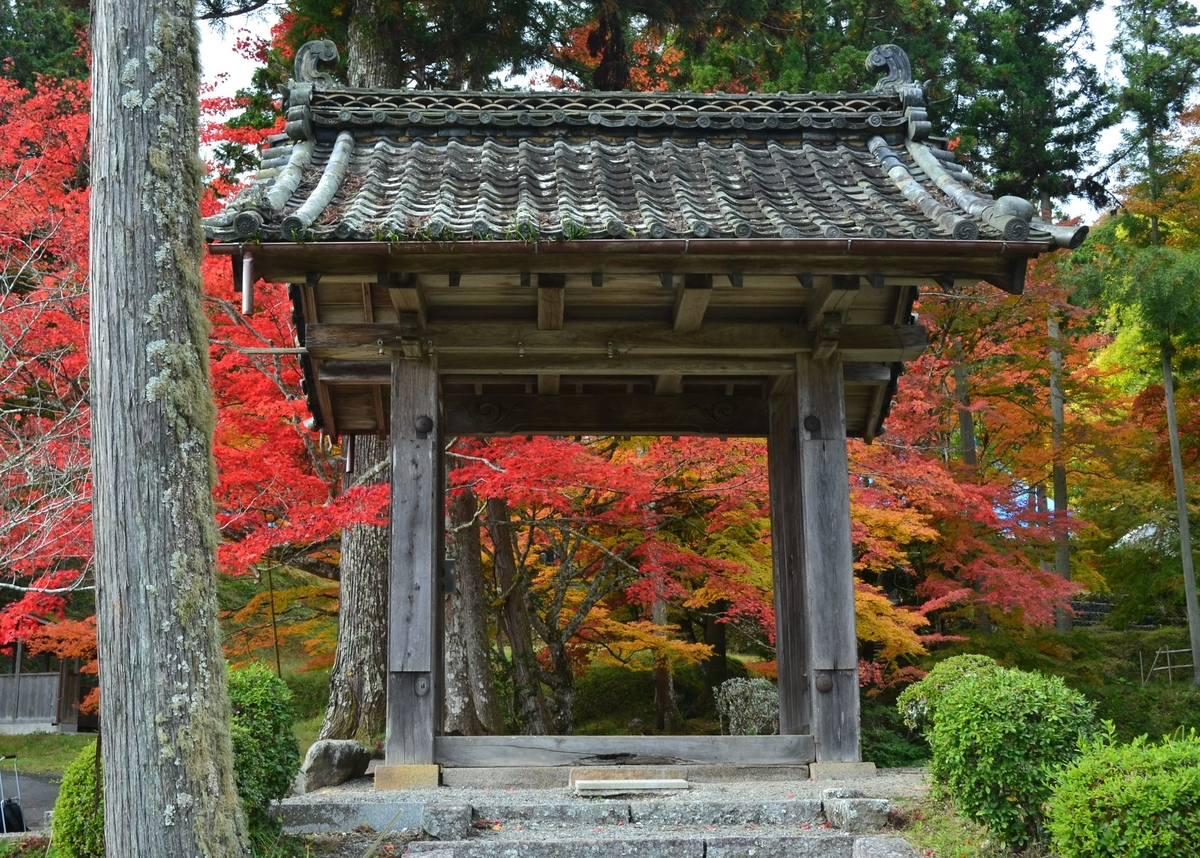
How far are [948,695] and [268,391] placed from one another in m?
7.35

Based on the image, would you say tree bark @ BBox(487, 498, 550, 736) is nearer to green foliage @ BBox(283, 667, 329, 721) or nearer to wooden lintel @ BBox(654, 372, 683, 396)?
wooden lintel @ BBox(654, 372, 683, 396)

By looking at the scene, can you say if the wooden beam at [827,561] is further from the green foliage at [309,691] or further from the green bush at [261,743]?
the green foliage at [309,691]

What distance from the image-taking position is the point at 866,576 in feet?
52.6

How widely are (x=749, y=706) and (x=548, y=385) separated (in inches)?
281

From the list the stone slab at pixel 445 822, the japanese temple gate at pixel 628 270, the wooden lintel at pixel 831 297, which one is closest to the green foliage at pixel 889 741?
the japanese temple gate at pixel 628 270

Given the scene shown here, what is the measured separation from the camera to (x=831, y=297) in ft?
18.9

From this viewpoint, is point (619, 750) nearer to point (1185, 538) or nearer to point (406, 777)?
point (406, 777)

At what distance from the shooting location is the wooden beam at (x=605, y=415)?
7578 mm

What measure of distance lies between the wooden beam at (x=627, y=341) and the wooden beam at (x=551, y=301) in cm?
12

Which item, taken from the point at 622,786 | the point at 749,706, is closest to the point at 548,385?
the point at 622,786

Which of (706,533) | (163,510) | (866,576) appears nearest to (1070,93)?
(866,576)

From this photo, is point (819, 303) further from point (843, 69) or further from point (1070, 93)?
point (1070, 93)

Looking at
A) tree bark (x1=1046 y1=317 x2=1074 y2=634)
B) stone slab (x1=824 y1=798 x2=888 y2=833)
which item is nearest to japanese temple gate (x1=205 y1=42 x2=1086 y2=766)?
stone slab (x1=824 y1=798 x2=888 y2=833)

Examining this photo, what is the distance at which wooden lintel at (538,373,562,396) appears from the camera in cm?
741
